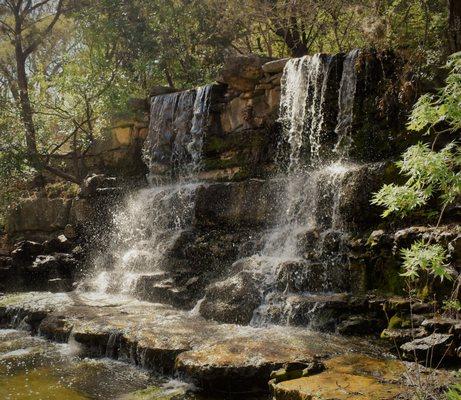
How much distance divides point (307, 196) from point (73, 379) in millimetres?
6494

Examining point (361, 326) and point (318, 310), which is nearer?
point (361, 326)

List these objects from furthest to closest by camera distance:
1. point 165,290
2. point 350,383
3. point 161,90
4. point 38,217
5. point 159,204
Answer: point 38,217 < point 161,90 < point 159,204 < point 165,290 < point 350,383

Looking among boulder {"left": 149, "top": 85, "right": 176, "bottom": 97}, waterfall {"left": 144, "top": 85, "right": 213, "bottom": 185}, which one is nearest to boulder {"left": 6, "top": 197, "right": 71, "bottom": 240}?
waterfall {"left": 144, "top": 85, "right": 213, "bottom": 185}

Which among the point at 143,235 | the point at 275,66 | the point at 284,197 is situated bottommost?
the point at 143,235

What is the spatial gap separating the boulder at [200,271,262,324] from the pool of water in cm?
207

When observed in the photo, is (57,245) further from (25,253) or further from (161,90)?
(161,90)

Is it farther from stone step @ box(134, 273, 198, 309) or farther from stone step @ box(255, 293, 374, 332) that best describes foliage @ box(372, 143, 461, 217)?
stone step @ box(134, 273, 198, 309)

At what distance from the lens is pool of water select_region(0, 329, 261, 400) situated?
640cm

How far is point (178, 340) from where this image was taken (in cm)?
748

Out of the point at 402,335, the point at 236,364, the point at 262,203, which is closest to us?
the point at 236,364

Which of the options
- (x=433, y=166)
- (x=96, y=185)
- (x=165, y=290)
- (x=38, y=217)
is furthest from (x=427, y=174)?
(x=38, y=217)

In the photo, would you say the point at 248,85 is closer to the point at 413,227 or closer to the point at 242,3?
the point at 242,3

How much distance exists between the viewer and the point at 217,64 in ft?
64.3

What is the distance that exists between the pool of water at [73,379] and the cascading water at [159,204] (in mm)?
3440
